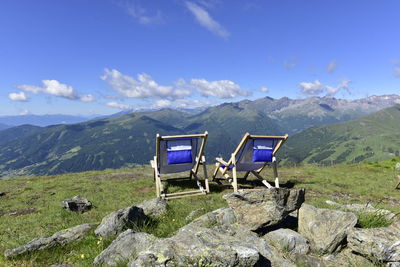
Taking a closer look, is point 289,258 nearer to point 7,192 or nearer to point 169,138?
point 169,138

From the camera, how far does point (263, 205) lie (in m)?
6.59

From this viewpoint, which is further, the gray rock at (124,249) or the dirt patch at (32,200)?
the dirt patch at (32,200)

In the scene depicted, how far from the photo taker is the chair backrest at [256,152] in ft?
46.5

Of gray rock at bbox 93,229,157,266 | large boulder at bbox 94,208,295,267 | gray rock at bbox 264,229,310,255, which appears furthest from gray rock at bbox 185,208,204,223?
gray rock at bbox 264,229,310,255

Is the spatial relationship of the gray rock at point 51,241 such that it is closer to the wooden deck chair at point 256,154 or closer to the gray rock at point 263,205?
the gray rock at point 263,205

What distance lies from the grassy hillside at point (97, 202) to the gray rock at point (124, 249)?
1.34 ft

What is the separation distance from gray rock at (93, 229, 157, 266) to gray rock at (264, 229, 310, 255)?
10.2ft

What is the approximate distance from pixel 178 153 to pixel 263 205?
833cm

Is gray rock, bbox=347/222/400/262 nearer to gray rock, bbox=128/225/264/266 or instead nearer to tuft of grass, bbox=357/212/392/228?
tuft of grass, bbox=357/212/392/228

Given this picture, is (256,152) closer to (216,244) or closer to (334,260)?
(334,260)

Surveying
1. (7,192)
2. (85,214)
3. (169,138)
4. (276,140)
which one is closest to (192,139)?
(169,138)

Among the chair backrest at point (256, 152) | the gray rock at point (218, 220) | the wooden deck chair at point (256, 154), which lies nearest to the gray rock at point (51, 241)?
the gray rock at point (218, 220)

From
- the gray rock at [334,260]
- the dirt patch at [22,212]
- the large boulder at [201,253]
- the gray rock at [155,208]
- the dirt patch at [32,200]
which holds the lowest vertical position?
the dirt patch at [32,200]

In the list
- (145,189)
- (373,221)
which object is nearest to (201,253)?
(373,221)
